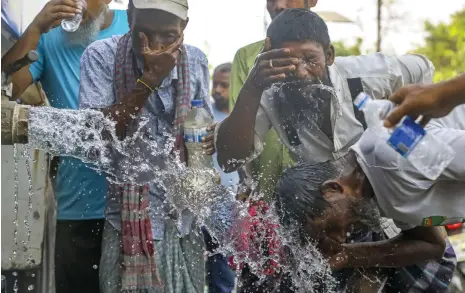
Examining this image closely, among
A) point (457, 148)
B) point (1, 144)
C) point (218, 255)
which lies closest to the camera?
point (457, 148)

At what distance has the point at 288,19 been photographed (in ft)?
8.63

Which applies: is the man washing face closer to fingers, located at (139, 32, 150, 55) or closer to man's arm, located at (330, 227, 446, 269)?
man's arm, located at (330, 227, 446, 269)

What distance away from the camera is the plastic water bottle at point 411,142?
2145mm

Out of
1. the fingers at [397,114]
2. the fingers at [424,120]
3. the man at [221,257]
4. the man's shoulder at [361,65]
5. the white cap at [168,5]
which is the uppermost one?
the white cap at [168,5]

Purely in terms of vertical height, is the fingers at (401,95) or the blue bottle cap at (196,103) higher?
the fingers at (401,95)

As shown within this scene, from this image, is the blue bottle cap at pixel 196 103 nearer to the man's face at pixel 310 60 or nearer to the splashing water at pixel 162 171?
the splashing water at pixel 162 171

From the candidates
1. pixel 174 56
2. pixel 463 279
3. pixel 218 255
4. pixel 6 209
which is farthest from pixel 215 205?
pixel 463 279

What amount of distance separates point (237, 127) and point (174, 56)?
0.32m

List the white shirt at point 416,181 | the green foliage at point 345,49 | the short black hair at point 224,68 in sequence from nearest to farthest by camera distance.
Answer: the white shirt at point 416,181
the green foliage at point 345,49
the short black hair at point 224,68

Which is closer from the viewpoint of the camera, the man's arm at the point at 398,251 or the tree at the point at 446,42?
the man's arm at the point at 398,251

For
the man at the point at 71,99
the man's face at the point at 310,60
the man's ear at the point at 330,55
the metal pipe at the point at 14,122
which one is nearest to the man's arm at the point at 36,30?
the man at the point at 71,99

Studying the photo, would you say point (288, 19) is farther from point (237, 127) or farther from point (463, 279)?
point (463, 279)

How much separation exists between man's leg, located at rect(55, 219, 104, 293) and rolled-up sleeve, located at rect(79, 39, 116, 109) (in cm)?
41

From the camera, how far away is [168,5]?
8.73 ft
